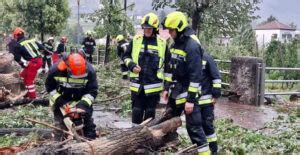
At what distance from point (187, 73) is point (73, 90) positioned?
149cm

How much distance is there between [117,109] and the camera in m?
9.84

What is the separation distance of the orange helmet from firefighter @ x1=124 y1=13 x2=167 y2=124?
105 centimetres

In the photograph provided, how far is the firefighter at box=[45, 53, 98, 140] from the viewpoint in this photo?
5.60 metres

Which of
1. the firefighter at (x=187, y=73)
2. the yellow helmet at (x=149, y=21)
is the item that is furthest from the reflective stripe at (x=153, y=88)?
the yellow helmet at (x=149, y=21)

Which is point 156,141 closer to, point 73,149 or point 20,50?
point 73,149

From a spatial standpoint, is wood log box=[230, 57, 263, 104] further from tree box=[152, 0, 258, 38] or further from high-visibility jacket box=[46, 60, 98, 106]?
high-visibility jacket box=[46, 60, 98, 106]

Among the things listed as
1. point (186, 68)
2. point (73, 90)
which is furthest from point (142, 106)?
point (186, 68)

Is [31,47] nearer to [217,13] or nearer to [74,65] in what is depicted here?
[74,65]

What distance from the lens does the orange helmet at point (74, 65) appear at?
17.6ft

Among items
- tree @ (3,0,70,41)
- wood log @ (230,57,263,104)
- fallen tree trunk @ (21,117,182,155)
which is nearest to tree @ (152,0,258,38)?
wood log @ (230,57,263,104)

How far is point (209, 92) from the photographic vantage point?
596 cm

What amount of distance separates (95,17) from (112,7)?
40.1 inches

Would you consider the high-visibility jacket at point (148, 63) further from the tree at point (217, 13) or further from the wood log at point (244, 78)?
the tree at point (217, 13)

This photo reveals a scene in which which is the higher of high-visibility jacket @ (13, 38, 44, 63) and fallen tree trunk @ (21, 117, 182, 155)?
high-visibility jacket @ (13, 38, 44, 63)
